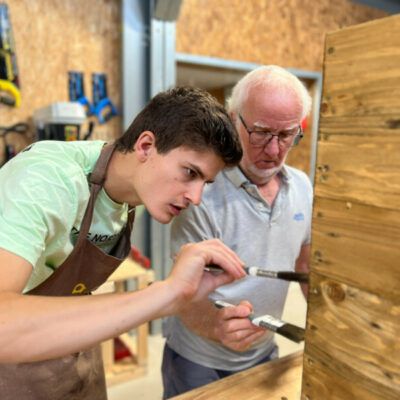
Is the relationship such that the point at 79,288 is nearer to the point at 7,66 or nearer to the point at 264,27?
→ the point at 7,66

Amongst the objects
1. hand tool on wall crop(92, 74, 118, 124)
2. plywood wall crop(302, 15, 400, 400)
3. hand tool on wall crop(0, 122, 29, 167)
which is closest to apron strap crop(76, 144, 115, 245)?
plywood wall crop(302, 15, 400, 400)

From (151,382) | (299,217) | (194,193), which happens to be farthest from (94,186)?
(151,382)

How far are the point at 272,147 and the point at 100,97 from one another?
1550 millimetres

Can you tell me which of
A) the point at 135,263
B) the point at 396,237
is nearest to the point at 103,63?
the point at 135,263

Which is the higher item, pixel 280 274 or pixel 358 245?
pixel 358 245

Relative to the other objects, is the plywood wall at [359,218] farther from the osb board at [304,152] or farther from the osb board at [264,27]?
the osb board at [304,152]

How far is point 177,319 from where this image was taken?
1262mm

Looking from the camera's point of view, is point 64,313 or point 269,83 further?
point 269,83

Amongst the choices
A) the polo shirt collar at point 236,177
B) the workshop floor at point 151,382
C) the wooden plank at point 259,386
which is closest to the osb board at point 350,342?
the wooden plank at point 259,386

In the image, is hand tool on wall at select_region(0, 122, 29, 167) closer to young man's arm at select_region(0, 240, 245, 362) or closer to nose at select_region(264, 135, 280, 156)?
nose at select_region(264, 135, 280, 156)

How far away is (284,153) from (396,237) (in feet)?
2.24

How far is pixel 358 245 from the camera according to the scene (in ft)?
2.04

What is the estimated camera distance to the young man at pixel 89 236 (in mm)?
577

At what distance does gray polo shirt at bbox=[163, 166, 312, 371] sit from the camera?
113 cm
